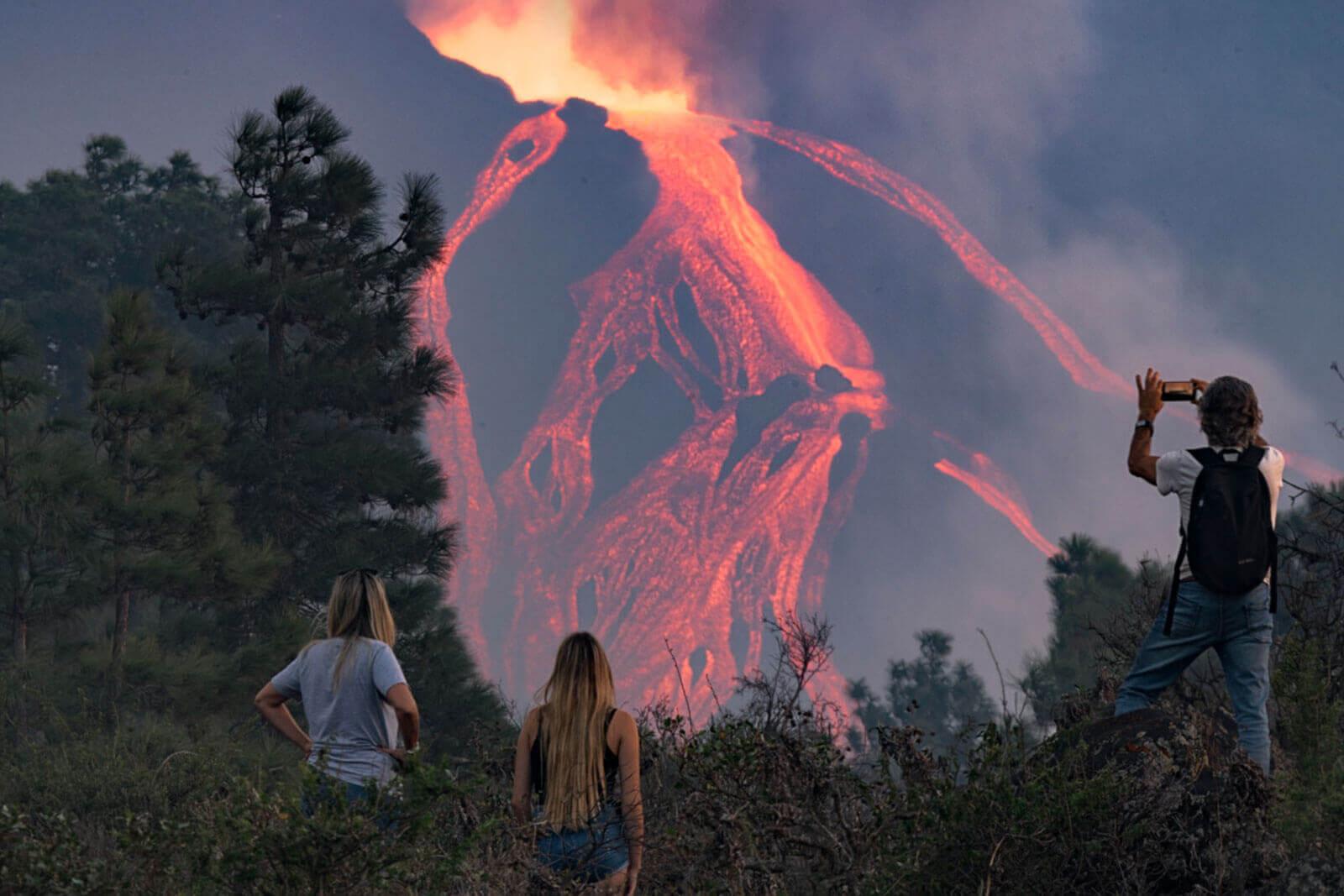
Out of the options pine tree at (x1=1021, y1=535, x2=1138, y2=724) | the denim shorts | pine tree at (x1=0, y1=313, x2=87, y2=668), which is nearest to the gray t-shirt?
the denim shorts

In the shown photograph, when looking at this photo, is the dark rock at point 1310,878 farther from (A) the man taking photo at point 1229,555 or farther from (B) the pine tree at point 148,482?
(B) the pine tree at point 148,482

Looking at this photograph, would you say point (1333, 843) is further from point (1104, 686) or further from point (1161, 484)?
point (1104, 686)

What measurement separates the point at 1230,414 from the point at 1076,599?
30.6 metres

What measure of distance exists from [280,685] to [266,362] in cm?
2074

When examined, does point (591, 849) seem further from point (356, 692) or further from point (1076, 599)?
point (1076, 599)

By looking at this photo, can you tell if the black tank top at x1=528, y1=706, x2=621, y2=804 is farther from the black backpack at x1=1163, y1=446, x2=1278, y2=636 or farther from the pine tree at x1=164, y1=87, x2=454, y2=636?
the pine tree at x1=164, y1=87, x2=454, y2=636

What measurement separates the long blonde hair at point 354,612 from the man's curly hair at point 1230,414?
334 centimetres

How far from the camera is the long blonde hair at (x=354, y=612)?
17.9 ft

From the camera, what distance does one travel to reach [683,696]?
659 centimetres

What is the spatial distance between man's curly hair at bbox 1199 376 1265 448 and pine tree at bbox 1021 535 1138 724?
23544 millimetres

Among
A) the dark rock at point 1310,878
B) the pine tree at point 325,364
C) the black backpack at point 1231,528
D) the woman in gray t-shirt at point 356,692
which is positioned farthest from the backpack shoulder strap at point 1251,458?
the pine tree at point 325,364

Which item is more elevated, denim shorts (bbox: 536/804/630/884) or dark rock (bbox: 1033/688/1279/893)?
dark rock (bbox: 1033/688/1279/893)

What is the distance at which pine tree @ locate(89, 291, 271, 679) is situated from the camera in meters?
19.9

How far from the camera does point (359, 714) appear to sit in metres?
5.39
